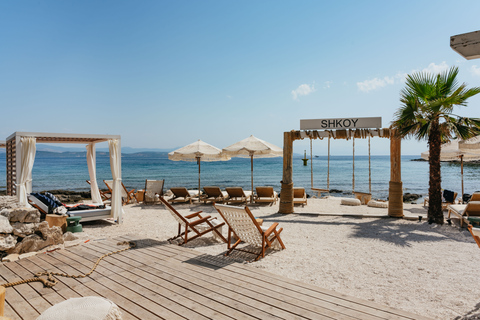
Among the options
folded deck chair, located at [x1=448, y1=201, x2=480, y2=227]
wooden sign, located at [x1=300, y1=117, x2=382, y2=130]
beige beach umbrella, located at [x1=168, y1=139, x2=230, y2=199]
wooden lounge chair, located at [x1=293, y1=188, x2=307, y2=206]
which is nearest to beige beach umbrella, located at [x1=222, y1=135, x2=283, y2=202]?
beige beach umbrella, located at [x1=168, y1=139, x2=230, y2=199]

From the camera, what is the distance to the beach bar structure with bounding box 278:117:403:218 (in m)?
8.66

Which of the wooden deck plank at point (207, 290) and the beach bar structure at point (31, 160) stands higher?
the beach bar structure at point (31, 160)

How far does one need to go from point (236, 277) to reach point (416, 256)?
3.44 metres

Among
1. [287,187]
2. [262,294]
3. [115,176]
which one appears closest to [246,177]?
[287,187]

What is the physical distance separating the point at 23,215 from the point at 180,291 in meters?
3.47

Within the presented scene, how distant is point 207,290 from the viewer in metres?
3.30

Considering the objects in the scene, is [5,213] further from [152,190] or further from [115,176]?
[152,190]

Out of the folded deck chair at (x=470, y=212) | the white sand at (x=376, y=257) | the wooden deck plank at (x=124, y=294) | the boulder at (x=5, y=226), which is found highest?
the boulder at (x=5, y=226)

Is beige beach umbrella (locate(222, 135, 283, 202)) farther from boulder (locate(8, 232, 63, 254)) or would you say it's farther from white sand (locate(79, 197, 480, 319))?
boulder (locate(8, 232, 63, 254))

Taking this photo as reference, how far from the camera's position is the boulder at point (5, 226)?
4.75 m

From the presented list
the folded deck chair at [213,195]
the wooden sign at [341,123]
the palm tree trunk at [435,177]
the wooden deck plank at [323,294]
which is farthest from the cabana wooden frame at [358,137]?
the wooden deck plank at [323,294]

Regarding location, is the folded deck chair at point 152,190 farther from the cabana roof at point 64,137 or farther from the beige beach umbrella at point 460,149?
the beige beach umbrella at point 460,149

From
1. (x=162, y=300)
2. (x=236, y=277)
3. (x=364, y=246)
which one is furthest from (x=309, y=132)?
(x=162, y=300)

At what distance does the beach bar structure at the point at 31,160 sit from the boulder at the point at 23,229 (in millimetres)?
1712
